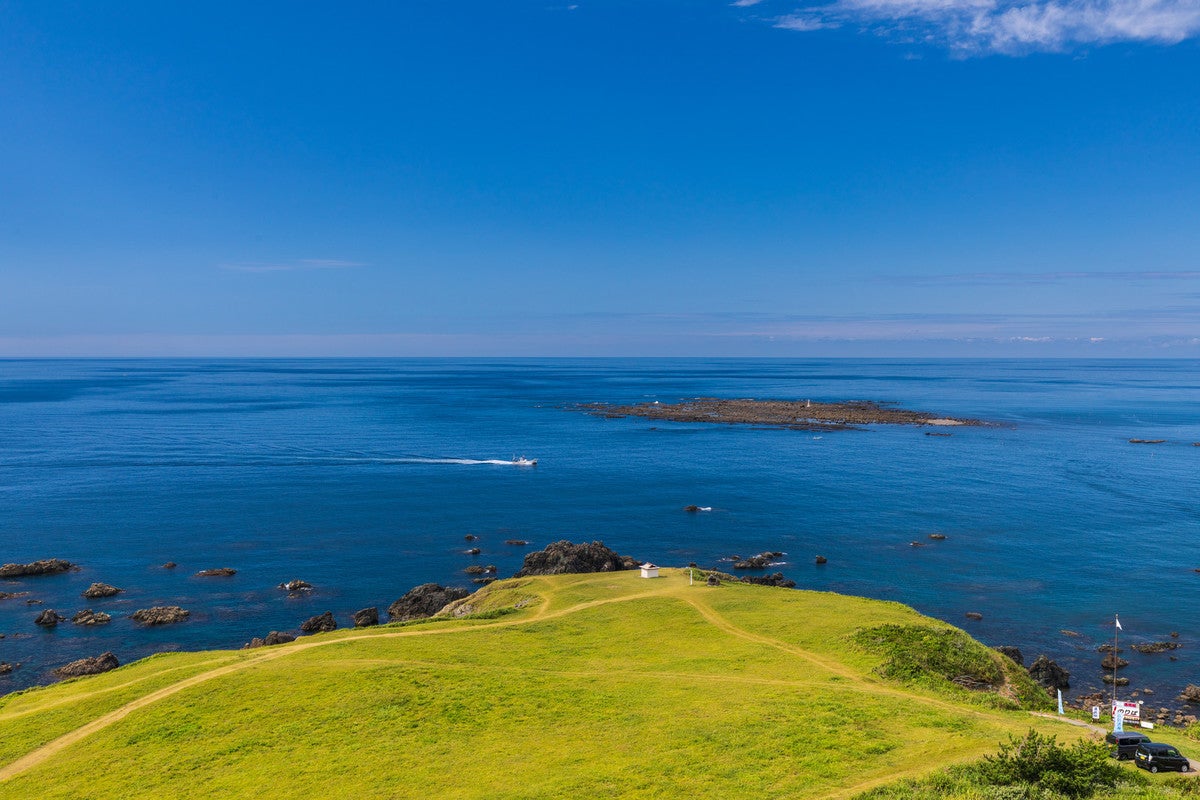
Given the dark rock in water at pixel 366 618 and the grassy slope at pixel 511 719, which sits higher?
the grassy slope at pixel 511 719

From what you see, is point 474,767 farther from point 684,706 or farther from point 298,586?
point 298,586

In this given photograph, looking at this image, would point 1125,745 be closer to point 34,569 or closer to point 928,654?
point 928,654

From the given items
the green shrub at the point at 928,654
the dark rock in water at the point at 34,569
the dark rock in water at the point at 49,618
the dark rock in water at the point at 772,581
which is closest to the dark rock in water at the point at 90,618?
the dark rock in water at the point at 49,618

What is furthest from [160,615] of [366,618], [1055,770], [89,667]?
[1055,770]

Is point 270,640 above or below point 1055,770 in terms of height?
below

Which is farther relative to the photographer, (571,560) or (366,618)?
(571,560)

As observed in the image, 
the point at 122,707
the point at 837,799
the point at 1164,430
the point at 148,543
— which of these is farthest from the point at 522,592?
the point at 1164,430

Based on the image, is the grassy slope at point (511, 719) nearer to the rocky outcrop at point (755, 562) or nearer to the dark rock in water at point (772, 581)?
A: the dark rock in water at point (772, 581)
